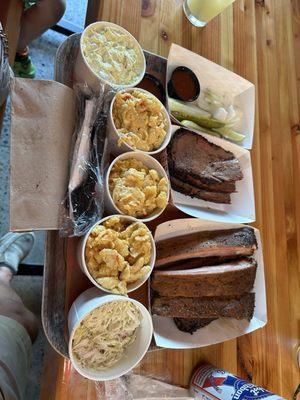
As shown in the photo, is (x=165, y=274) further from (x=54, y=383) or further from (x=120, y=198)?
(x=54, y=383)

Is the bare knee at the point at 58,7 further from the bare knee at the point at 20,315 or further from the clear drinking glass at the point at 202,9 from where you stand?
the bare knee at the point at 20,315

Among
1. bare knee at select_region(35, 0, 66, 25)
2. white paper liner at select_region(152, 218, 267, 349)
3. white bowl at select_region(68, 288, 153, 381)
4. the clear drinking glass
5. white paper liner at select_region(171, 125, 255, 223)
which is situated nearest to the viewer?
white bowl at select_region(68, 288, 153, 381)

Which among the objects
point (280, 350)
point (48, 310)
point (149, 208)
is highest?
point (149, 208)

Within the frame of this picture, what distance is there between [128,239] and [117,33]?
0.60m

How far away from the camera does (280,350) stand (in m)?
1.29

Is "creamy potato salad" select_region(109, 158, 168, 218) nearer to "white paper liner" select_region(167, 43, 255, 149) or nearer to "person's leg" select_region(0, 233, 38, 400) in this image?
"white paper liner" select_region(167, 43, 255, 149)

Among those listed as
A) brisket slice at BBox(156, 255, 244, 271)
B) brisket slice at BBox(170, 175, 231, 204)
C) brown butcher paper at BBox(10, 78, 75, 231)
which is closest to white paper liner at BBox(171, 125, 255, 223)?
brisket slice at BBox(170, 175, 231, 204)

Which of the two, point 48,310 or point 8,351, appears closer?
point 48,310

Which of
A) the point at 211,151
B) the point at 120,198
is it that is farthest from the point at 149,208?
the point at 211,151

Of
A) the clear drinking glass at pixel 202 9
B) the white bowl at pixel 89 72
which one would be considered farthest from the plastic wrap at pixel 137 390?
the clear drinking glass at pixel 202 9

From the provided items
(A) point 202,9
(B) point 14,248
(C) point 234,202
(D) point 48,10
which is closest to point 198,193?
(C) point 234,202

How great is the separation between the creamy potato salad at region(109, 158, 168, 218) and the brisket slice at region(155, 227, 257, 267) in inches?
6.3

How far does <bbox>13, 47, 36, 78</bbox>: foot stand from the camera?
62.7 inches

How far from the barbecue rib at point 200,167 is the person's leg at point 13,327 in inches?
26.3
